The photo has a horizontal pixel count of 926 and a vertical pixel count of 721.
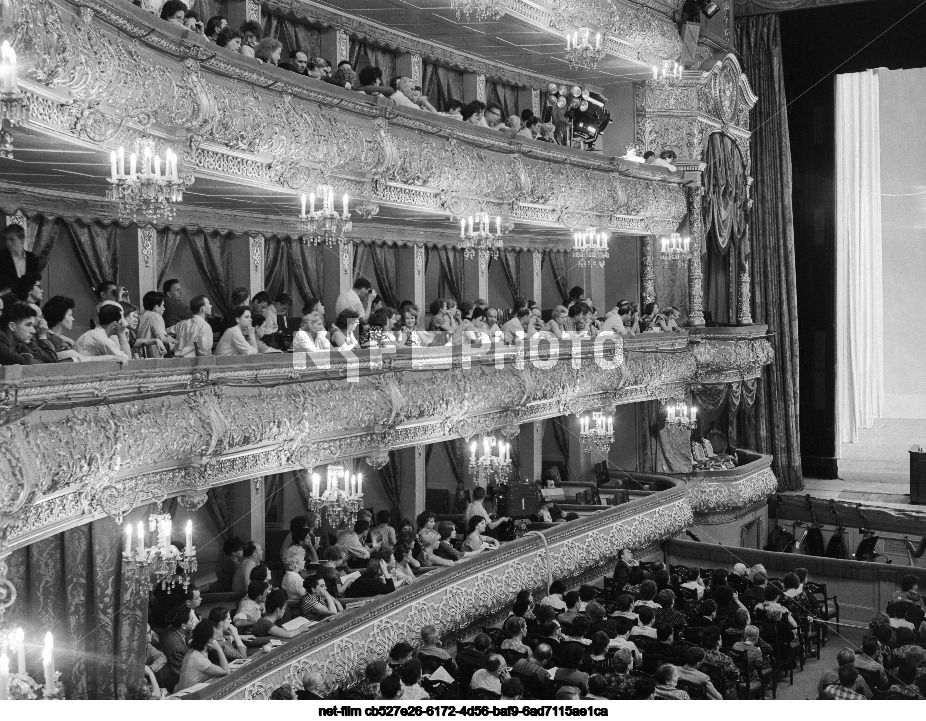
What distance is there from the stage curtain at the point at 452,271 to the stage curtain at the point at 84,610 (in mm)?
11914

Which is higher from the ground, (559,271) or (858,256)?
(858,256)

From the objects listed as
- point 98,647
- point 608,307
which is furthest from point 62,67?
point 608,307

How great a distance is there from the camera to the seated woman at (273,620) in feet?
39.5

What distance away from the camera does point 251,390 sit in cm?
1262

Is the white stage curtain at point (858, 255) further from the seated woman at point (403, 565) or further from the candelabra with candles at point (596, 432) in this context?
the seated woman at point (403, 565)

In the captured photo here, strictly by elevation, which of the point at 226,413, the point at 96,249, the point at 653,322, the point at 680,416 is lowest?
the point at 680,416

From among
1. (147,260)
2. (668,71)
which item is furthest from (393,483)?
(668,71)

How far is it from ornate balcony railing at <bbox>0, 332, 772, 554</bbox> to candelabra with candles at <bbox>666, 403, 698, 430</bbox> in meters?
4.65

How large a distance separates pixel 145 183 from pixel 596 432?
14.8 metres

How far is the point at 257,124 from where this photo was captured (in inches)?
506

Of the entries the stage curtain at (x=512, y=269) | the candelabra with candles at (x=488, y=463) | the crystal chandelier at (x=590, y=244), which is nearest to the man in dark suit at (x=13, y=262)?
the candelabra with candles at (x=488, y=463)

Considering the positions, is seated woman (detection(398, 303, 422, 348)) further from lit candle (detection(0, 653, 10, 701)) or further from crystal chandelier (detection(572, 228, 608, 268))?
lit candle (detection(0, 653, 10, 701))

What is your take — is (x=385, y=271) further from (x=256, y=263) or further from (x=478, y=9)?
(x=478, y=9)

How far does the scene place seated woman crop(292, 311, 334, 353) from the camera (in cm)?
1360
